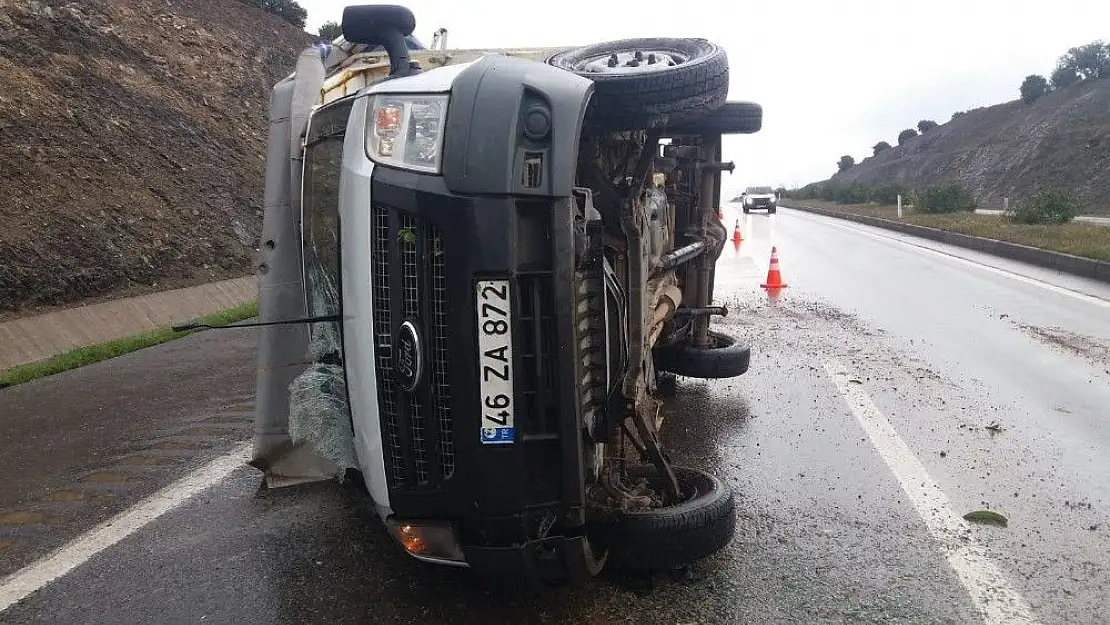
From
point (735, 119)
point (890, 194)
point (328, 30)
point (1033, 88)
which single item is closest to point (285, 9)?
point (328, 30)

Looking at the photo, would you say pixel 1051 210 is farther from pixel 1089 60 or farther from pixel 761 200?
pixel 1089 60

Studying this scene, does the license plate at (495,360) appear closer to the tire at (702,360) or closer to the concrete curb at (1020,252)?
the tire at (702,360)

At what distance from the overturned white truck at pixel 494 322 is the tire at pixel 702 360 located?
2.53 meters

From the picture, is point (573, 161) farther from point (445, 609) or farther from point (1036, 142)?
point (1036, 142)

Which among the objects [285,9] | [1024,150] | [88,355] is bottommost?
[88,355]

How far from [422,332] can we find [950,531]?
261 centimetres

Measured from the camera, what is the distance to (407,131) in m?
2.56

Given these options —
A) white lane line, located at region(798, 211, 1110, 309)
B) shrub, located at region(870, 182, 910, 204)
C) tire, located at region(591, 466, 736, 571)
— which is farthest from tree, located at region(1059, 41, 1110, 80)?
tire, located at region(591, 466, 736, 571)

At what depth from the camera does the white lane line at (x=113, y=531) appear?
11.0 feet

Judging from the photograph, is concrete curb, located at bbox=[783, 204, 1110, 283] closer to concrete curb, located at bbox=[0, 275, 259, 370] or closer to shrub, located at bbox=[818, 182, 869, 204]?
concrete curb, located at bbox=[0, 275, 259, 370]

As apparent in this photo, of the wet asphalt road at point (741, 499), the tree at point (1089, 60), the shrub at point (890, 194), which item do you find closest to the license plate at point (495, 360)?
the wet asphalt road at point (741, 499)

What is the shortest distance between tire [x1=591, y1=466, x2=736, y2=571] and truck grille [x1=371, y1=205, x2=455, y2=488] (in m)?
0.69

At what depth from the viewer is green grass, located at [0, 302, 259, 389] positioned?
725 cm

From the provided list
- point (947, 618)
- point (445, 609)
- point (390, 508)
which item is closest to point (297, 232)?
point (390, 508)
